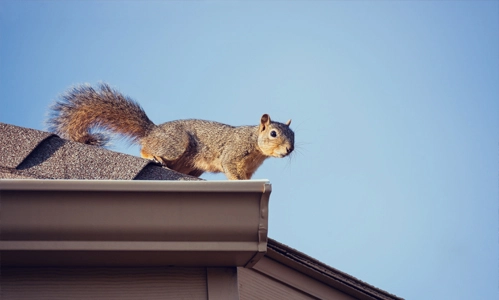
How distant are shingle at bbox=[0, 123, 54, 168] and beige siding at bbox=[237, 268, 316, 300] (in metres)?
0.93

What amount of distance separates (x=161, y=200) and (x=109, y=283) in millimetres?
330

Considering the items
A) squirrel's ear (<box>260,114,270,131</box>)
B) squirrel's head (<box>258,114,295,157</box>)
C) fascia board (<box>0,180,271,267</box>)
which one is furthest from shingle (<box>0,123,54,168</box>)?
squirrel's ear (<box>260,114,270,131</box>)

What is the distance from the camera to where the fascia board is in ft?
6.48

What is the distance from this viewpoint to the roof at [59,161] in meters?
2.37

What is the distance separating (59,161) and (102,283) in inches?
21.2

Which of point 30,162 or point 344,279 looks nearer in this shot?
point 30,162

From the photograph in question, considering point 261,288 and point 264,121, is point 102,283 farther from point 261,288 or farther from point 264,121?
point 264,121

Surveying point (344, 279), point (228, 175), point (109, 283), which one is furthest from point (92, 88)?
point (109, 283)

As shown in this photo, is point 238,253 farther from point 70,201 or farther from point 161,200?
point 70,201

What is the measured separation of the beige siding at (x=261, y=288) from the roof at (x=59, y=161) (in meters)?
0.51

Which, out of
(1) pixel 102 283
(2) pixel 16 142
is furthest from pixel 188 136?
(1) pixel 102 283

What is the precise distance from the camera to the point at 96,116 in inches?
217

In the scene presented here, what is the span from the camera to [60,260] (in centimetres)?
207

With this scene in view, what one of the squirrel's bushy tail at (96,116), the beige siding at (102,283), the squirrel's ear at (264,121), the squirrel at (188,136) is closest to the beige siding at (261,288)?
the beige siding at (102,283)
